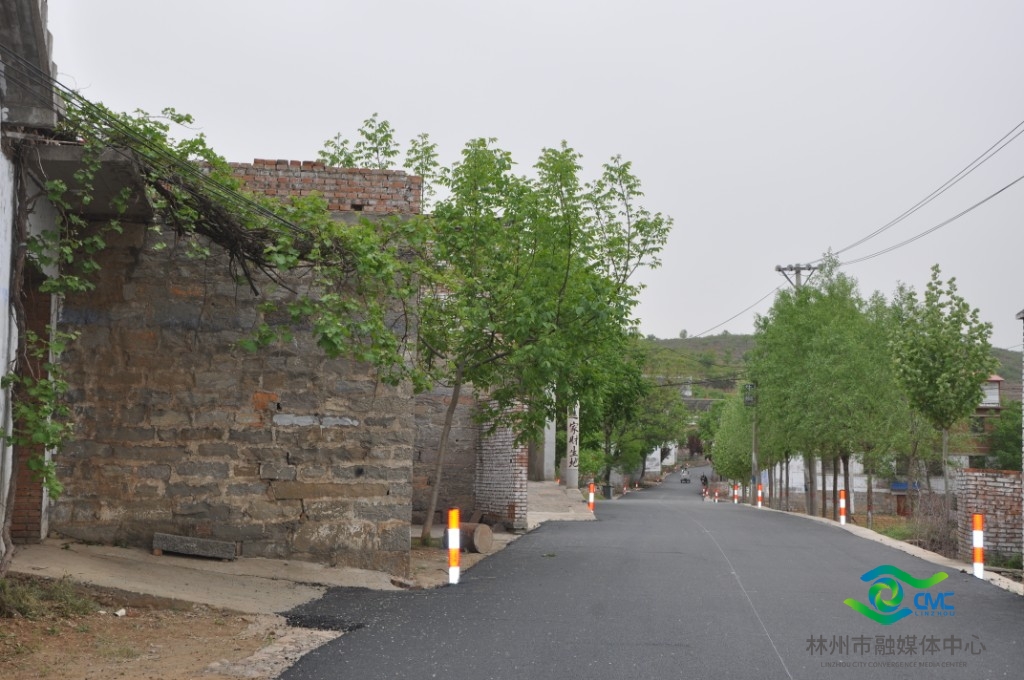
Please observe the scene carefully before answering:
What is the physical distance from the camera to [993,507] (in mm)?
15906

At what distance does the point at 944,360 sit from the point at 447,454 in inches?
432

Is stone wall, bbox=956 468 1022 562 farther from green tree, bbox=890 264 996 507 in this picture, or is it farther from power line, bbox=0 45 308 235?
power line, bbox=0 45 308 235

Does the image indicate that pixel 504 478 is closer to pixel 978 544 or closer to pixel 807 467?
pixel 978 544

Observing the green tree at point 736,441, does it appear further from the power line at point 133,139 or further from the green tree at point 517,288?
the power line at point 133,139

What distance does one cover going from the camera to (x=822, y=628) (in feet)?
29.1

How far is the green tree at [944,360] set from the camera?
69.6 ft

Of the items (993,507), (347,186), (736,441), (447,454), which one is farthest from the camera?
(736,441)

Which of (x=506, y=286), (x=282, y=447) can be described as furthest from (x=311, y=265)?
(x=506, y=286)

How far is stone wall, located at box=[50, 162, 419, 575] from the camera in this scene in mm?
10539

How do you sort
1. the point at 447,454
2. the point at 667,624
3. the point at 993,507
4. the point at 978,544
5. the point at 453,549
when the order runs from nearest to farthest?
the point at 667,624
the point at 453,549
the point at 978,544
the point at 993,507
the point at 447,454

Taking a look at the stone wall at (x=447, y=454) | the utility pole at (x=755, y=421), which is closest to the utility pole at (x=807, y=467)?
the utility pole at (x=755, y=421)

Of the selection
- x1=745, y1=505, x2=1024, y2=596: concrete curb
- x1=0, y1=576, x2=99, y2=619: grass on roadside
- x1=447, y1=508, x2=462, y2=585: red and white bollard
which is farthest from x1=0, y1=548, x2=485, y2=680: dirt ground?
x1=745, y1=505, x2=1024, y2=596: concrete curb

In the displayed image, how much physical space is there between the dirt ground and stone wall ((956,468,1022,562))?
11.5 metres

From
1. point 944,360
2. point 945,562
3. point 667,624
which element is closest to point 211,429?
point 667,624
